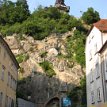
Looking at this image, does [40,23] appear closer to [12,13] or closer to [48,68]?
[12,13]

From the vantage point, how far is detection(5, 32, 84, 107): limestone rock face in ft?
163

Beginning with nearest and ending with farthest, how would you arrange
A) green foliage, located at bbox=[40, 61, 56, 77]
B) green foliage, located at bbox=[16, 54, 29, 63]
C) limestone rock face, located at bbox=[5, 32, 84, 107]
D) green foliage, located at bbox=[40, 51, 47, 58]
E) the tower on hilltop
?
limestone rock face, located at bbox=[5, 32, 84, 107]
green foliage, located at bbox=[40, 61, 56, 77]
green foliage, located at bbox=[16, 54, 29, 63]
green foliage, located at bbox=[40, 51, 47, 58]
the tower on hilltop

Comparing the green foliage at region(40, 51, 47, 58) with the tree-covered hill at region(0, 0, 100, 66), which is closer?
the green foliage at region(40, 51, 47, 58)

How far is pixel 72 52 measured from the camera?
5691 centimetres

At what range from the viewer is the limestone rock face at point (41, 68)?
49.6m

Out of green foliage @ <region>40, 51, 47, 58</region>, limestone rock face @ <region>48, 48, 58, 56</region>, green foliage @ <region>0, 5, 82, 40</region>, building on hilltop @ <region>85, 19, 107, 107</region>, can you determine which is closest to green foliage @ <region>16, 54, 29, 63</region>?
green foliage @ <region>40, 51, 47, 58</region>

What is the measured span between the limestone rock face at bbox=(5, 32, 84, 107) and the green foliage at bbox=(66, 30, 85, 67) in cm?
116

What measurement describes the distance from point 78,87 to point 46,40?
15.6 m

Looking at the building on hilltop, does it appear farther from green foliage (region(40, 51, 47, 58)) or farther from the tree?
the tree

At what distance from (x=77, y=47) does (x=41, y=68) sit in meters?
10.1

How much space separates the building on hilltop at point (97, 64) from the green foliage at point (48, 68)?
16545 millimetres

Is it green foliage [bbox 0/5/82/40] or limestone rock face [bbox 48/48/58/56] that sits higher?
green foliage [bbox 0/5/82/40]

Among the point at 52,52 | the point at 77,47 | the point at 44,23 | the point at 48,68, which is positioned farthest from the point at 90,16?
the point at 48,68

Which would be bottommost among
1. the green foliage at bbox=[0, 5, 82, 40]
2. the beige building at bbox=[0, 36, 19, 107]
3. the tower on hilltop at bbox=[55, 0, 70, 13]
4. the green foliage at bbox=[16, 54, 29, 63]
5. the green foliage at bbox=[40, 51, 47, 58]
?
the beige building at bbox=[0, 36, 19, 107]
